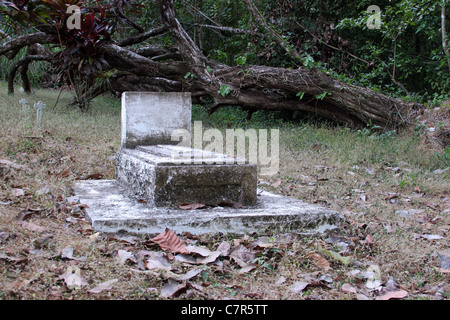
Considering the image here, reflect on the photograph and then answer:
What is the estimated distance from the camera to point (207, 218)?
3188 mm

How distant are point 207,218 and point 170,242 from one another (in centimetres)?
37

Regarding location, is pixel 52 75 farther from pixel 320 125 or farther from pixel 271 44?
pixel 320 125

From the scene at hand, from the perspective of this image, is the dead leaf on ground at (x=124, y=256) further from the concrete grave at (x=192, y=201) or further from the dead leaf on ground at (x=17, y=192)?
the dead leaf on ground at (x=17, y=192)

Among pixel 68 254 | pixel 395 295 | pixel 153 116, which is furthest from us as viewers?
pixel 153 116

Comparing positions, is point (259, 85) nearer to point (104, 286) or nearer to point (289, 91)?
point (289, 91)

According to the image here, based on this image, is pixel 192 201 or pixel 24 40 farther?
pixel 24 40

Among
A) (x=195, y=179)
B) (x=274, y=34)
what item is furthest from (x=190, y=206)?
(x=274, y=34)

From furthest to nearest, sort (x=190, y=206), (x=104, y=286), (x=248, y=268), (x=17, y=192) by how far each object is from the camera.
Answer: (x=17, y=192) → (x=190, y=206) → (x=248, y=268) → (x=104, y=286)

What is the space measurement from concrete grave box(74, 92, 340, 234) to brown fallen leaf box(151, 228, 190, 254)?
0.11m

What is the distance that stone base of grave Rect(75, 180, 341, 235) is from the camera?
121 inches

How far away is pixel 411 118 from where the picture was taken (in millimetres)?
7371

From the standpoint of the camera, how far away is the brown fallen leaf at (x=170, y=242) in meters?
2.83

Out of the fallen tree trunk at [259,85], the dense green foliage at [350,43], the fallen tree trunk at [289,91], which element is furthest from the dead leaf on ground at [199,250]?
the dense green foliage at [350,43]

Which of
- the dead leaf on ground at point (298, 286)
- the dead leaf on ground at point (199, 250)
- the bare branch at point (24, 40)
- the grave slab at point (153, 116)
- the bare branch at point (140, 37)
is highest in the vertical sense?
the bare branch at point (140, 37)
